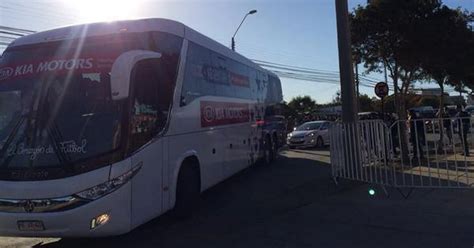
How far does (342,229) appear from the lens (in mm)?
7574

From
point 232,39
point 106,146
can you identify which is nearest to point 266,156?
point 106,146

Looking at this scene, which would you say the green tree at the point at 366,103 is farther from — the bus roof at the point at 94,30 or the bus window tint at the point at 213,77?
the bus roof at the point at 94,30

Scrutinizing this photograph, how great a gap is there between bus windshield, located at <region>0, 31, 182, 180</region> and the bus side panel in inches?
20.7

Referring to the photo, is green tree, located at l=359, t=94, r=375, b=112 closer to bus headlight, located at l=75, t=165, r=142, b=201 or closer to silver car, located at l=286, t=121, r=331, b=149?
silver car, located at l=286, t=121, r=331, b=149

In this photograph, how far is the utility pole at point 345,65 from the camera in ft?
41.3

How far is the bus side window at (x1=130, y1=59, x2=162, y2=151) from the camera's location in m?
6.86

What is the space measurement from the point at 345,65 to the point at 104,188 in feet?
26.1

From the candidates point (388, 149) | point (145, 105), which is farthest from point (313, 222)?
point (145, 105)

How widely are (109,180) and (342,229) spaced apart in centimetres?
347

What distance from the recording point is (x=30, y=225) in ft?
20.1

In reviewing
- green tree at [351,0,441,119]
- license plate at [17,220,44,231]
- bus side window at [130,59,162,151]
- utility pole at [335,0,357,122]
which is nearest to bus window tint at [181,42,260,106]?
bus side window at [130,59,162,151]

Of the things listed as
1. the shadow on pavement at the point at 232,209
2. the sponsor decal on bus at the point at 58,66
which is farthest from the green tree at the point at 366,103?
the sponsor decal on bus at the point at 58,66

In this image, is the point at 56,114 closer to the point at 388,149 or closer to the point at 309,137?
the point at 388,149

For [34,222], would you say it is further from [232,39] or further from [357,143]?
[232,39]
